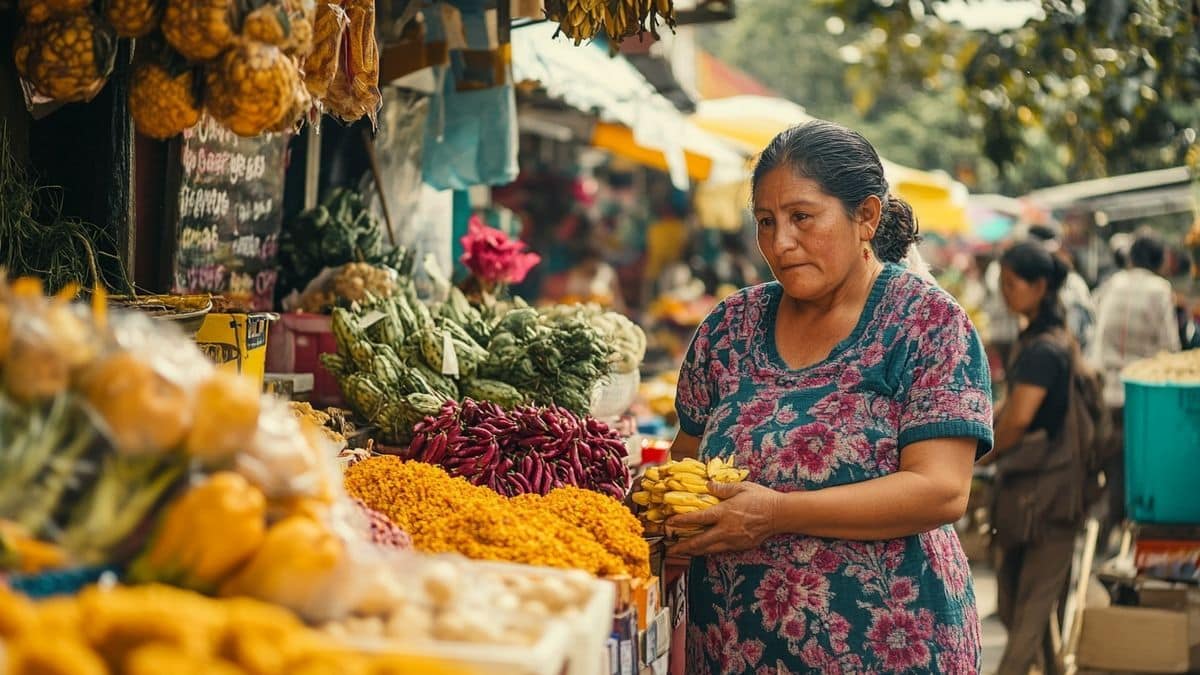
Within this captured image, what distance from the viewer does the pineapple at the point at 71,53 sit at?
8.11 ft

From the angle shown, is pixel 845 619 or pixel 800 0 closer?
pixel 845 619

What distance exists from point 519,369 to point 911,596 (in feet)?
5.99

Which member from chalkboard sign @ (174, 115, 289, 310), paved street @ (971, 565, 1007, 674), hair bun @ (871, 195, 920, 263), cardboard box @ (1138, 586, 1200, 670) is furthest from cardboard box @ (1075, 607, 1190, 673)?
chalkboard sign @ (174, 115, 289, 310)

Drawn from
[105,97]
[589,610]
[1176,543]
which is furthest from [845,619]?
[1176,543]

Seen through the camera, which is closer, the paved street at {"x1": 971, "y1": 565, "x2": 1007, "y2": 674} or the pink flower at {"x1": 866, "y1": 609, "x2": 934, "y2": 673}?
the pink flower at {"x1": 866, "y1": 609, "x2": 934, "y2": 673}

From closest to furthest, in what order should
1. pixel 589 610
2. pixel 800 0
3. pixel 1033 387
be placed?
1. pixel 589 610
2. pixel 1033 387
3. pixel 800 0

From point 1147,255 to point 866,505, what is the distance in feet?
24.6

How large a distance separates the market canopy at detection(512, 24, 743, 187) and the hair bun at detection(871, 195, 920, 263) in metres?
1.73

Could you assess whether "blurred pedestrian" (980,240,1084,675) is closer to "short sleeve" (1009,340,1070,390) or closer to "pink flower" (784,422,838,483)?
"short sleeve" (1009,340,1070,390)

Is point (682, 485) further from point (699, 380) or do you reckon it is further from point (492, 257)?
point (492, 257)

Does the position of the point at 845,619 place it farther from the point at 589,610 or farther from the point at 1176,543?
the point at 1176,543

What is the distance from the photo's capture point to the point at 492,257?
5379 millimetres

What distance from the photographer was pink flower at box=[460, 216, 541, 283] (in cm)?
539

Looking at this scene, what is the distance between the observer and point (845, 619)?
9.50 feet
